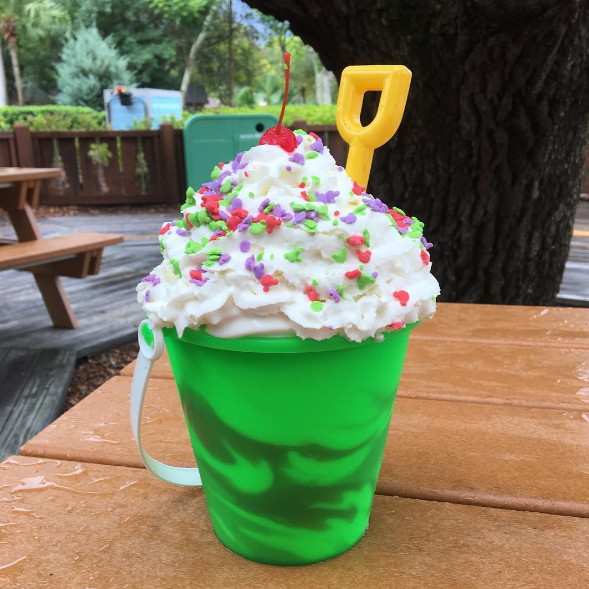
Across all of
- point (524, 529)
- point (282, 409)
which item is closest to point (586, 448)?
point (524, 529)

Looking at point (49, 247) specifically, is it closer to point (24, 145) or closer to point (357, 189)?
point (357, 189)

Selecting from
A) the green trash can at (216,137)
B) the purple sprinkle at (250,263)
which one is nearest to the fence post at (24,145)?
the green trash can at (216,137)

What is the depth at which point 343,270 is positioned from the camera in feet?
1.72

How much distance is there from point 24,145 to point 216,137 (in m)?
2.45

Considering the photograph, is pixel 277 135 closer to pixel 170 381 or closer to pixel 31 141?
pixel 170 381

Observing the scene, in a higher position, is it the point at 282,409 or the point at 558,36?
the point at 558,36

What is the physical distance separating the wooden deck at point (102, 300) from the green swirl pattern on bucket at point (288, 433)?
209 centimetres

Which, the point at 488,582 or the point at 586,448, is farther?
the point at 586,448

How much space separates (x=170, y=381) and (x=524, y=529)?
622mm

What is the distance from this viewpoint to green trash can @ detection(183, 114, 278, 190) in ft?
19.9

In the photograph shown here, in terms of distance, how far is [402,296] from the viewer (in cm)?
53

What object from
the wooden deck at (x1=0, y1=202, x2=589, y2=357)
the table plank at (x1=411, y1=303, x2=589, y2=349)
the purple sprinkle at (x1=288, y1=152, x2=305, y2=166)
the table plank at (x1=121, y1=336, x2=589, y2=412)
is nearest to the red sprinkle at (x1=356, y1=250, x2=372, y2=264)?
the purple sprinkle at (x1=288, y1=152, x2=305, y2=166)

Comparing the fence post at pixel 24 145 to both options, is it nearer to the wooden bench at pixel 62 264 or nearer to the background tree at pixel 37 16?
the wooden bench at pixel 62 264

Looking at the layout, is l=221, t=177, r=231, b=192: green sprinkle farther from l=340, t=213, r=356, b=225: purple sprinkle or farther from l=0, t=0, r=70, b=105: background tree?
l=0, t=0, r=70, b=105: background tree
